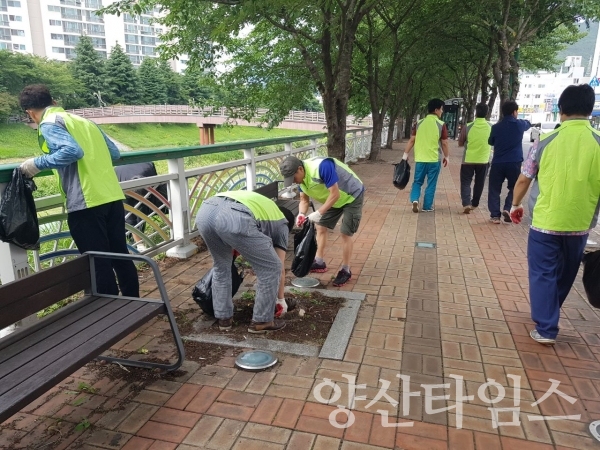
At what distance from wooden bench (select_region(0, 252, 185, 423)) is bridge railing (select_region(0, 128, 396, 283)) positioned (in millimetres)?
800

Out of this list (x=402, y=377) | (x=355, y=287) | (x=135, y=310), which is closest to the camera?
(x=135, y=310)

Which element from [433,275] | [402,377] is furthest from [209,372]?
[433,275]

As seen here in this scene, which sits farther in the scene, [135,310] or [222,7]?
[222,7]

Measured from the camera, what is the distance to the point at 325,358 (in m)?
2.98

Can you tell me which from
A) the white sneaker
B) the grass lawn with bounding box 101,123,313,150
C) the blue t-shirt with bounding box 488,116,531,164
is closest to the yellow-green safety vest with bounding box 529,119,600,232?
the white sneaker

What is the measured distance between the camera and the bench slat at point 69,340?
1.92 metres

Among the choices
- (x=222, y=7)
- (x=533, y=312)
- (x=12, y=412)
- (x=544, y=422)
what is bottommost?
(x=544, y=422)

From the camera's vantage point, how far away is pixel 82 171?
308cm

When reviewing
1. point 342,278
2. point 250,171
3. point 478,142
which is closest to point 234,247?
point 342,278

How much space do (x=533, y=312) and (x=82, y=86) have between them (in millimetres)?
55944

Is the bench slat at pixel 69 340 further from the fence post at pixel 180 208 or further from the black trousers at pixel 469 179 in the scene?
the black trousers at pixel 469 179

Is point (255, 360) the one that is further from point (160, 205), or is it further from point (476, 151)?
point (476, 151)

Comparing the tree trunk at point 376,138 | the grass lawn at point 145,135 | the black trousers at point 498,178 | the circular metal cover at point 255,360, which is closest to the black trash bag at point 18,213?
the circular metal cover at point 255,360

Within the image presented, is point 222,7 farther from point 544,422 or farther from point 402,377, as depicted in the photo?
point 544,422
